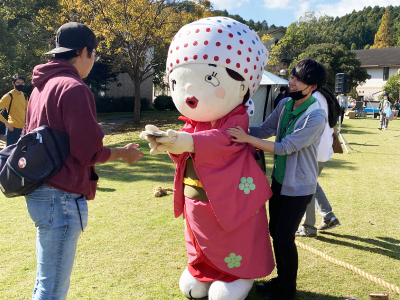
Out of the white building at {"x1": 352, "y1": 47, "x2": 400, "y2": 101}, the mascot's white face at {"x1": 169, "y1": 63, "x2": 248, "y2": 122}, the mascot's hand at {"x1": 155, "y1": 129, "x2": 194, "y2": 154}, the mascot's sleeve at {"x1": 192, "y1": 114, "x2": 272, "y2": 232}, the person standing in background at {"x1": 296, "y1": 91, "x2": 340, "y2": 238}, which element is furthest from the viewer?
the white building at {"x1": 352, "y1": 47, "x2": 400, "y2": 101}

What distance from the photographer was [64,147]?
2.22 m

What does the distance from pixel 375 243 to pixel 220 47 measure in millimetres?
3229

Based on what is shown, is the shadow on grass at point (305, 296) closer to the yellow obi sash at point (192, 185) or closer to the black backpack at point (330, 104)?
the yellow obi sash at point (192, 185)

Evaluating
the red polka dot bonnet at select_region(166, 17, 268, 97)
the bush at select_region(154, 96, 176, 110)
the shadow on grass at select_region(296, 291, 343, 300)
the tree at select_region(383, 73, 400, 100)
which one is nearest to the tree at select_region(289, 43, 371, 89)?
the tree at select_region(383, 73, 400, 100)

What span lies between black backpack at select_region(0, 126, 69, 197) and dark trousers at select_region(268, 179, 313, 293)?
187 cm

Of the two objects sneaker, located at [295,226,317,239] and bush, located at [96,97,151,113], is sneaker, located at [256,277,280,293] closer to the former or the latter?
sneaker, located at [295,226,317,239]

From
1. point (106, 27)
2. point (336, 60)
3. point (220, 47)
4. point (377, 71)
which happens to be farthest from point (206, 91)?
point (377, 71)

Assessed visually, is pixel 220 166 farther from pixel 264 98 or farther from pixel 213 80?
pixel 264 98

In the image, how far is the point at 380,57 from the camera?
4997 centimetres

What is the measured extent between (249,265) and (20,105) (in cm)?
626

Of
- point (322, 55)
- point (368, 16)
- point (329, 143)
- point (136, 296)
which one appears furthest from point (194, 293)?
Answer: point (368, 16)

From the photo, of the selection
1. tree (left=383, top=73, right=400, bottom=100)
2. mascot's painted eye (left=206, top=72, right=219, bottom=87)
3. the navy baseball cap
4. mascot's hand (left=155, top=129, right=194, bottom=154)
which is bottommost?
mascot's hand (left=155, top=129, right=194, bottom=154)

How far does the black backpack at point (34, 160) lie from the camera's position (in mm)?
2160

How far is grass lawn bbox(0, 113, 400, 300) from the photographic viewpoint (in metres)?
3.51
